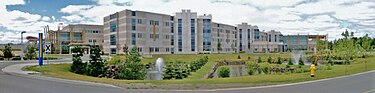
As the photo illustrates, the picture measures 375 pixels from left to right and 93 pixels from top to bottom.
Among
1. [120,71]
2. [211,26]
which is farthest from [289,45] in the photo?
[120,71]

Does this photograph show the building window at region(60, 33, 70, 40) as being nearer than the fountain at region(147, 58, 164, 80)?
No

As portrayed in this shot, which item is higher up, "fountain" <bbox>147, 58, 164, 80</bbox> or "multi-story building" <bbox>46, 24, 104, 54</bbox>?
"multi-story building" <bbox>46, 24, 104, 54</bbox>

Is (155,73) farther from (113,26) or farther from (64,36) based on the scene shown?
(113,26)

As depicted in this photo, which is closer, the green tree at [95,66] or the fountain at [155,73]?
the green tree at [95,66]

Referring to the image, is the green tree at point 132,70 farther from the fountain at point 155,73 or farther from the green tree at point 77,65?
the green tree at point 77,65

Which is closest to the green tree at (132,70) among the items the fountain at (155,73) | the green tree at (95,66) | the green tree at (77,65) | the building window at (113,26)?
the green tree at (95,66)

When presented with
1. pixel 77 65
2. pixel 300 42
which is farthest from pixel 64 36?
pixel 300 42

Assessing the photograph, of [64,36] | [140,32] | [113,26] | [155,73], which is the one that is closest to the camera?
[155,73]

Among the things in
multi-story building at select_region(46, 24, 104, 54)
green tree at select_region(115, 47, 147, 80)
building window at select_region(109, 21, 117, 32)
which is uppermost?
building window at select_region(109, 21, 117, 32)

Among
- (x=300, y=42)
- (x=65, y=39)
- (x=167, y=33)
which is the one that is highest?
(x=167, y=33)

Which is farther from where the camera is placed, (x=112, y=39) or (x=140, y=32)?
(x=112, y=39)

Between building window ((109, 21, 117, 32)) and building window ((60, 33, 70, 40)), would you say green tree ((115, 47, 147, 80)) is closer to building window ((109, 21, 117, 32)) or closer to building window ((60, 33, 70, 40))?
building window ((60, 33, 70, 40))

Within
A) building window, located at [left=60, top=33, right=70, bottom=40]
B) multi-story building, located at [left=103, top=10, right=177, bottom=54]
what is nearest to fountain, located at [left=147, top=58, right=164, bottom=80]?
building window, located at [left=60, top=33, right=70, bottom=40]

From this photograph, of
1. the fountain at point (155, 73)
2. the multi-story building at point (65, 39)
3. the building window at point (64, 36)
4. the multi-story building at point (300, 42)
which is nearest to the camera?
the fountain at point (155, 73)
